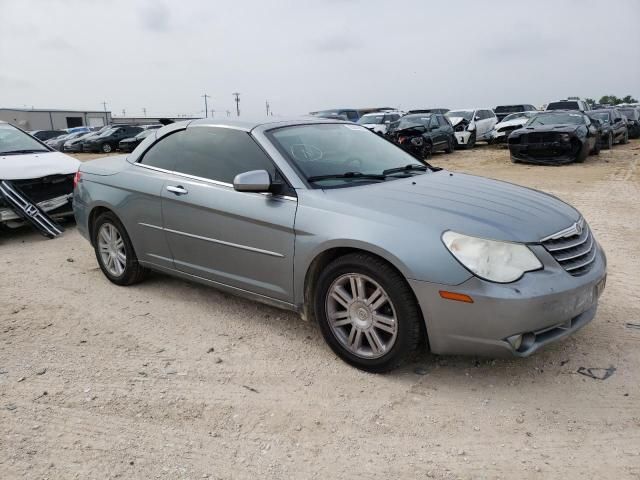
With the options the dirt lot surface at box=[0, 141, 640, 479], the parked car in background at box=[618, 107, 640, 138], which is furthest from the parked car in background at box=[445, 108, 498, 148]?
the dirt lot surface at box=[0, 141, 640, 479]

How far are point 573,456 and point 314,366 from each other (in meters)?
1.59

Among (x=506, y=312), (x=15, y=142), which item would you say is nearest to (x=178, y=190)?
(x=506, y=312)

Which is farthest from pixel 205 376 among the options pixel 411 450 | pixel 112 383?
pixel 411 450

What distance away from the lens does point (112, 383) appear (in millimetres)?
3375

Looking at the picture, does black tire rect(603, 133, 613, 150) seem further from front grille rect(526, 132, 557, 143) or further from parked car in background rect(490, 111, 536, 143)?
front grille rect(526, 132, 557, 143)

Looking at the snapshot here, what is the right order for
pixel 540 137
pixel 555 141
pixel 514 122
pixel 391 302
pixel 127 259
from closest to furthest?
pixel 391 302 → pixel 127 259 → pixel 555 141 → pixel 540 137 → pixel 514 122

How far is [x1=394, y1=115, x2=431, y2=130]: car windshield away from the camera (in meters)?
17.9

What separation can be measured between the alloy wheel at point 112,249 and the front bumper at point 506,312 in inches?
121

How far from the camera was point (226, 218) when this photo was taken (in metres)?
3.92

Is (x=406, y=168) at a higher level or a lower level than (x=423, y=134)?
higher

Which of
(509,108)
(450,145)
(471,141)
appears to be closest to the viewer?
(450,145)

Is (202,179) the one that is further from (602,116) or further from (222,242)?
(602,116)

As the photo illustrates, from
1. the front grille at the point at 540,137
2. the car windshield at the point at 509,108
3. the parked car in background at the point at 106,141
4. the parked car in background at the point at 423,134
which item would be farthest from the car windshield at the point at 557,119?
the parked car in background at the point at 106,141

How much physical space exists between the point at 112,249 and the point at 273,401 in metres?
2.72
